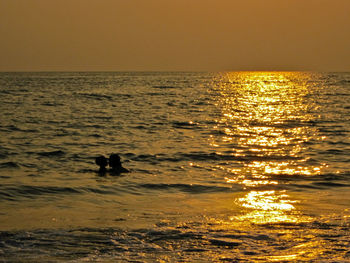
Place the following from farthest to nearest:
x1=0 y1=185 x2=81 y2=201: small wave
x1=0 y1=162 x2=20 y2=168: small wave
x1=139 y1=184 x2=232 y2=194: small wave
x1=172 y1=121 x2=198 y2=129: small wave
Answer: x1=172 y1=121 x2=198 y2=129: small wave
x1=0 y1=162 x2=20 y2=168: small wave
x1=139 y1=184 x2=232 y2=194: small wave
x1=0 y1=185 x2=81 y2=201: small wave

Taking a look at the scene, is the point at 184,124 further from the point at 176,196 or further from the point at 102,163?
the point at 176,196

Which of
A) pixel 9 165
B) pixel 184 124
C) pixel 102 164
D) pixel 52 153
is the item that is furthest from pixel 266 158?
pixel 184 124

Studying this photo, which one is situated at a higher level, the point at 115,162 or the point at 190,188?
the point at 115,162

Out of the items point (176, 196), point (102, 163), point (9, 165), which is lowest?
point (9, 165)

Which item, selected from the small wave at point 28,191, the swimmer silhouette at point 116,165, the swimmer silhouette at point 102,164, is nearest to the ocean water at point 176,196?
Result: the small wave at point 28,191

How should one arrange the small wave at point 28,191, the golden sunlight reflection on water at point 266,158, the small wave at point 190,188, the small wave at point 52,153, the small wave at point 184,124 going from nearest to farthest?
the golden sunlight reflection on water at point 266,158 < the small wave at point 28,191 < the small wave at point 190,188 < the small wave at point 52,153 < the small wave at point 184,124

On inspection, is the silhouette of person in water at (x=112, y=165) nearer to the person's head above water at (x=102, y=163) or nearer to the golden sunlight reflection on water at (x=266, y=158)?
the person's head above water at (x=102, y=163)

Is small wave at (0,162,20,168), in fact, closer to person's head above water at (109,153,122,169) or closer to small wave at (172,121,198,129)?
person's head above water at (109,153,122,169)

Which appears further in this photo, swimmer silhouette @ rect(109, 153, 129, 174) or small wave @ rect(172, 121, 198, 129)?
small wave @ rect(172, 121, 198, 129)

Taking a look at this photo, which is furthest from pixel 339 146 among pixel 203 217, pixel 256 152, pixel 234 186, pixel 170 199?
pixel 203 217

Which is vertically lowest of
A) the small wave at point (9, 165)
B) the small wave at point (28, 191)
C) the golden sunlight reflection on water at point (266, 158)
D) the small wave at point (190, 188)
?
the small wave at point (9, 165)

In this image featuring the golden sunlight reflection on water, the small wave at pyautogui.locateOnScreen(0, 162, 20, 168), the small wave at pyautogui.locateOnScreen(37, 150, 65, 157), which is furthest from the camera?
the small wave at pyautogui.locateOnScreen(37, 150, 65, 157)

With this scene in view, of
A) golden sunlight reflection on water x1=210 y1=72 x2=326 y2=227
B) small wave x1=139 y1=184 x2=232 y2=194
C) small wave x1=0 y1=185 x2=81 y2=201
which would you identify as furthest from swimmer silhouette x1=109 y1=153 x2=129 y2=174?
golden sunlight reflection on water x1=210 y1=72 x2=326 y2=227

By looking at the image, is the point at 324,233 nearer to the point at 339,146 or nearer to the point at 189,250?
the point at 189,250
